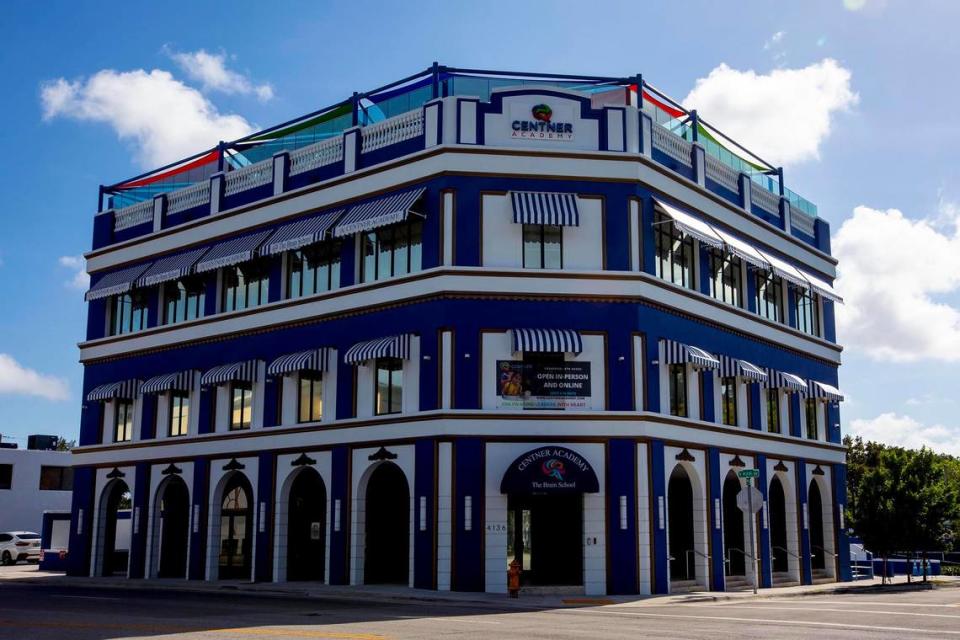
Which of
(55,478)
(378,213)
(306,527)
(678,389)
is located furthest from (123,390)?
(55,478)

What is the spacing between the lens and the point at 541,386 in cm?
3278

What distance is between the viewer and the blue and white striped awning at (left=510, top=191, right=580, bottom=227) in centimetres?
3288

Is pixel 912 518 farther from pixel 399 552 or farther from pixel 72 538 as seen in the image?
pixel 72 538

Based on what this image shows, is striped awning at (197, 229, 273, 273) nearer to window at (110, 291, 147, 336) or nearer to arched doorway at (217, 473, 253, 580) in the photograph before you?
window at (110, 291, 147, 336)

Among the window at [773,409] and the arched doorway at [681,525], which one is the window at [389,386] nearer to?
the arched doorway at [681,525]

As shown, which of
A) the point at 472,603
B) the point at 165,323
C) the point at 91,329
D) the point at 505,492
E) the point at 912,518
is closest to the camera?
the point at 472,603

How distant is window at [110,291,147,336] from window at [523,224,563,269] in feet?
62.9

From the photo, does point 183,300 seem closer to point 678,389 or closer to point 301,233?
point 301,233

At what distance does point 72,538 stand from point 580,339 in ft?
83.4

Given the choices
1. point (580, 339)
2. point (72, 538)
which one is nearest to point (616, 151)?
point (580, 339)

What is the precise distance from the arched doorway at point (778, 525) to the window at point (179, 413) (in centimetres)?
2357

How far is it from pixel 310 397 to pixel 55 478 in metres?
46.4

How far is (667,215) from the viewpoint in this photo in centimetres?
3497

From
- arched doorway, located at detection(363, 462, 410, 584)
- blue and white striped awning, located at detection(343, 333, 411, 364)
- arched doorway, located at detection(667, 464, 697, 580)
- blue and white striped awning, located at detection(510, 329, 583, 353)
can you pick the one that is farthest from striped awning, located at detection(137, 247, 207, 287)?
arched doorway, located at detection(667, 464, 697, 580)
